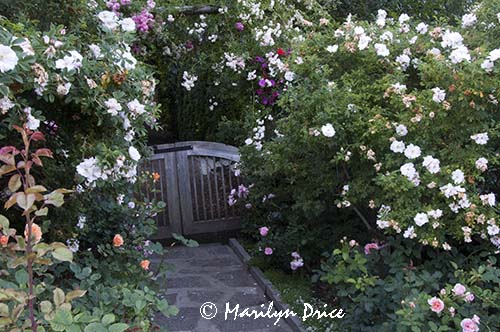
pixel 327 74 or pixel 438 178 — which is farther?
pixel 327 74

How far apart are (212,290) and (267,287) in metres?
0.44

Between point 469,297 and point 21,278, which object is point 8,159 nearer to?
point 21,278

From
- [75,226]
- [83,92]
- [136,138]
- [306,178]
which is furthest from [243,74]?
[83,92]

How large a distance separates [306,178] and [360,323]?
1180mm

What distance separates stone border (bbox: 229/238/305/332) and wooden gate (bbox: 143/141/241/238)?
0.49m

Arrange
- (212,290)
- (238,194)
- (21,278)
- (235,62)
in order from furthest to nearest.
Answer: (238,194) → (235,62) → (212,290) → (21,278)

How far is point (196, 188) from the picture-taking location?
19.1 feet

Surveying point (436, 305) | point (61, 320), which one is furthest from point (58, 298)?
point (436, 305)

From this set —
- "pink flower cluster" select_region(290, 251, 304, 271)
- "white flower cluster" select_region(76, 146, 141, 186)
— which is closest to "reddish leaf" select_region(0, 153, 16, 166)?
"white flower cluster" select_region(76, 146, 141, 186)

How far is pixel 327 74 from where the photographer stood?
130 inches

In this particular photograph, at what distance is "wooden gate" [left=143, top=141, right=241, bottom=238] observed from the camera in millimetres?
5762

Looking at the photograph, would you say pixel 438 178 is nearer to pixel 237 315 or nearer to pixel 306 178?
pixel 306 178

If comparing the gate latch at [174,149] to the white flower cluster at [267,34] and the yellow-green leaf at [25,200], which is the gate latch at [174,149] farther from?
the yellow-green leaf at [25,200]
